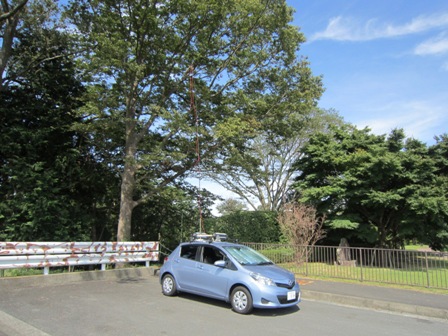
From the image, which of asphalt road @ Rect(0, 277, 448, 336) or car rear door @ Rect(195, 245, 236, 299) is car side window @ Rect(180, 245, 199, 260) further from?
asphalt road @ Rect(0, 277, 448, 336)

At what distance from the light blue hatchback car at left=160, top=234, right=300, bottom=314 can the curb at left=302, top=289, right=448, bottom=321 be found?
2059mm

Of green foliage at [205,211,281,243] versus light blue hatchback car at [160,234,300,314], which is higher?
green foliage at [205,211,281,243]

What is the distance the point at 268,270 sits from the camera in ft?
26.0

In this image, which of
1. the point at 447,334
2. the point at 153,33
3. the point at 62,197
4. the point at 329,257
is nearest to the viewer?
the point at 447,334

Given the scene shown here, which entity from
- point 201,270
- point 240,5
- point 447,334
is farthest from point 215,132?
point 447,334

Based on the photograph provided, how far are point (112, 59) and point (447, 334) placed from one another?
13689 millimetres

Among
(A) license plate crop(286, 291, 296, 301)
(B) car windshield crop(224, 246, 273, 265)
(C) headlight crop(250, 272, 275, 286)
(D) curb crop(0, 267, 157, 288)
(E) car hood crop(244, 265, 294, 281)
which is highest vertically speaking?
(B) car windshield crop(224, 246, 273, 265)

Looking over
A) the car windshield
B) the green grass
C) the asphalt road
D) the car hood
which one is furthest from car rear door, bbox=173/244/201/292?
the green grass

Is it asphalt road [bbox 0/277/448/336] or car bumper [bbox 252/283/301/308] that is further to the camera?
car bumper [bbox 252/283/301/308]

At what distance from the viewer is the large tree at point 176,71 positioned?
586 inches

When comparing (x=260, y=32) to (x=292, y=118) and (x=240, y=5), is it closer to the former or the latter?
(x=240, y=5)

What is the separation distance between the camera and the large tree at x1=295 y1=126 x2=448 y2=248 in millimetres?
18547

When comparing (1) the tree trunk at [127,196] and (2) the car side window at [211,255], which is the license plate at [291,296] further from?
(1) the tree trunk at [127,196]

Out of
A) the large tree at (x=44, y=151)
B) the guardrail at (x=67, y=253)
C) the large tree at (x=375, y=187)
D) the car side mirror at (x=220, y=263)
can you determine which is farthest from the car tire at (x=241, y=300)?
the large tree at (x=375, y=187)
